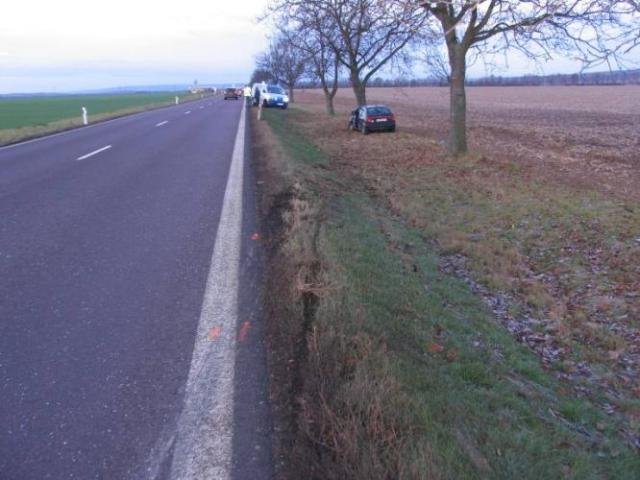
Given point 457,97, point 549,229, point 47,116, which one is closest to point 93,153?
point 457,97

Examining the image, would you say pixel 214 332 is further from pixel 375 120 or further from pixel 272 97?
pixel 272 97

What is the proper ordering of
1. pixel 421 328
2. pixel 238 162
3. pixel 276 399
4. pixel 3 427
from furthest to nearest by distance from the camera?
pixel 238 162 → pixel 421 328 → pixel 276 399 → pixel 3 427

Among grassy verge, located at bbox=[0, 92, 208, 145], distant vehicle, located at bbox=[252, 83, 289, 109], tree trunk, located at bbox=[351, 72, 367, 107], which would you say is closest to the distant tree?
grassy verge, located at bbox=[0, 92, 208, 145]

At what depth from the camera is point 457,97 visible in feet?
52.6

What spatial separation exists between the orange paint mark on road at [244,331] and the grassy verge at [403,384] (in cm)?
19

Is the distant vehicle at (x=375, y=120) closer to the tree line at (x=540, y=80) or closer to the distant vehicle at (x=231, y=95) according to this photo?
the tree line at (x=540, y=80)

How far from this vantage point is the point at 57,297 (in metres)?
4.88

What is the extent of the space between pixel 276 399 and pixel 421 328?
182cm

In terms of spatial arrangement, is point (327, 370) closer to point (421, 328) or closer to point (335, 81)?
point (421, 328)

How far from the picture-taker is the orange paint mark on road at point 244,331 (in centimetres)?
413

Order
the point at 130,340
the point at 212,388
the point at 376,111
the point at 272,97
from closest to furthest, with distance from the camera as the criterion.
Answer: the point at 212,388 → the point at 130,340 → the point at 376,111 → the point at 272,97

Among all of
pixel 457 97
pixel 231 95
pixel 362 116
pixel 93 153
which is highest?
pixel 231 95

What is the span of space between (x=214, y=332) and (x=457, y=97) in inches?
534

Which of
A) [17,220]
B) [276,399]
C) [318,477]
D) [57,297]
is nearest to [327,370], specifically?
[276,399]
